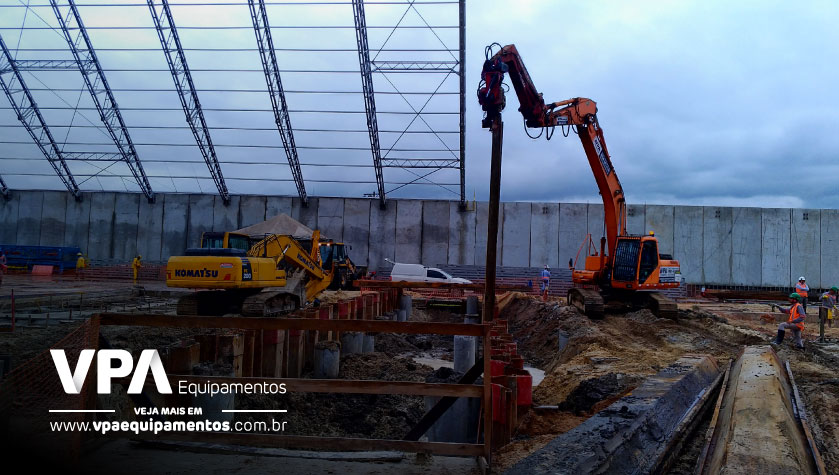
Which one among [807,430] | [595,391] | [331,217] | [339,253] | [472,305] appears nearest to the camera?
[807,430]

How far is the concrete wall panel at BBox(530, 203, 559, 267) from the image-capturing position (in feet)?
109

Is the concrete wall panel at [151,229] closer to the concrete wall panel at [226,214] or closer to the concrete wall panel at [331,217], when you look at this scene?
the concrete wall panel at [226,214]

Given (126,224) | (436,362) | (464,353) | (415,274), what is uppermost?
(126,224)

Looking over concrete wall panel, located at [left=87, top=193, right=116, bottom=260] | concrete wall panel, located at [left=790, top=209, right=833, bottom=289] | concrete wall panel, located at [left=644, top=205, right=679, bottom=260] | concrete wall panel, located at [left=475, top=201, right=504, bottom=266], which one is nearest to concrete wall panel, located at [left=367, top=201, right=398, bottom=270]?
concrete wall panel, located at [left=475, top=201, right=504, bottom=266]

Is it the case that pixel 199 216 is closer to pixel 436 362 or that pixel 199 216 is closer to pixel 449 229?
pixel 449 229

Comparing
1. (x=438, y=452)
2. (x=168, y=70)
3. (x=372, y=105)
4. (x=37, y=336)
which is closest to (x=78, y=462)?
(x=438, y=452)

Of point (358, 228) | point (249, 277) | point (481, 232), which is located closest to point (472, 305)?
point (249, 277)

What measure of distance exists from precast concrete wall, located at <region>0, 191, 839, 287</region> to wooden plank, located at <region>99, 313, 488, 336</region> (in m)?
29.1

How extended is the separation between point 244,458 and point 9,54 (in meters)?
31.7

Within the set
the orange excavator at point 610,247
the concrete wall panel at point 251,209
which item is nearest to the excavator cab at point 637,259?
the orange excavator at point 610,247

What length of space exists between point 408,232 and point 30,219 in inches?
917

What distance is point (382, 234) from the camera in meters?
34.1

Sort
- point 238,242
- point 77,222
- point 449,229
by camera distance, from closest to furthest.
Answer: point 238,242 < point 449,229 < point 77,222

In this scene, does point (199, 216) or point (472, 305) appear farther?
point (199, 216)
